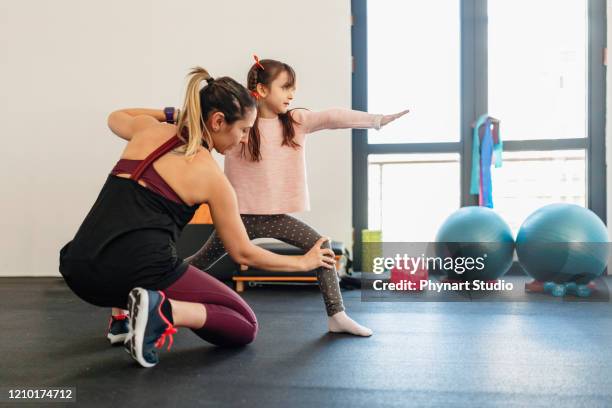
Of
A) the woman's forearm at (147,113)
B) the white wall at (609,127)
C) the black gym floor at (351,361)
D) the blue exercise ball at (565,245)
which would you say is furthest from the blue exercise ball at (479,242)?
the woman's forearm at (147,113)

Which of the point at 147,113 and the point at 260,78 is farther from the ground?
the point at 260,78

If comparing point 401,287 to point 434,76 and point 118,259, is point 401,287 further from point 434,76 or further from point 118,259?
point 118,259

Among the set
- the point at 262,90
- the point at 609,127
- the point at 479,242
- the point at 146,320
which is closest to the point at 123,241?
the point at 146,320

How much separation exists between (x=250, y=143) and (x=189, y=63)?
7.27 ft

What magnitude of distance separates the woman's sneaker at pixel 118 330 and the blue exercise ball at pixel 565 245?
221 centimetres

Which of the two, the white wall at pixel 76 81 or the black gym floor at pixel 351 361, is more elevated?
the white wall at pixel 76 81

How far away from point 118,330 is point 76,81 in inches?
108

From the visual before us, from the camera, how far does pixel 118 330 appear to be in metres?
2.05

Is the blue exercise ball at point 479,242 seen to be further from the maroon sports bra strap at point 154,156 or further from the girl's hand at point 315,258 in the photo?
the maroon sports bra strap at point 154,156

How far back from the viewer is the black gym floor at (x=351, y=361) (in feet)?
4.71

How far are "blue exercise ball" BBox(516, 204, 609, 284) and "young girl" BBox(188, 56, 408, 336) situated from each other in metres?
1.35

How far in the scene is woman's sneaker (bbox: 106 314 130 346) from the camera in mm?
2020

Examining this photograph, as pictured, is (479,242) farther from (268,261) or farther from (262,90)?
(268,261)

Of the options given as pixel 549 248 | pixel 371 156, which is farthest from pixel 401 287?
pixel 371 156
